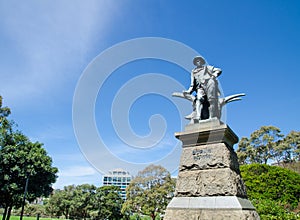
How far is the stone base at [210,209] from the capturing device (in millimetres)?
4086

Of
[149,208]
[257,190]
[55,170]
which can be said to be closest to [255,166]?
[257,190]

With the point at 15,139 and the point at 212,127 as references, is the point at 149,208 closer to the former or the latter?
the point at 15,139

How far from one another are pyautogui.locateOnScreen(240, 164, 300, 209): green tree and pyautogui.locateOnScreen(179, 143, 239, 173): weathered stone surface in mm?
19785

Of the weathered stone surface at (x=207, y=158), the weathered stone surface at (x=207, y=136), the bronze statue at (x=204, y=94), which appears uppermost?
the bronze statue at (x=204, y=94)

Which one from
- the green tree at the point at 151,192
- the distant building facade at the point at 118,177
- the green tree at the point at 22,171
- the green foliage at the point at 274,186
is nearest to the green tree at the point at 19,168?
the green tree at the point at 22,171

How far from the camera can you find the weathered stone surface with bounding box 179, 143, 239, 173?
4695 millimetres

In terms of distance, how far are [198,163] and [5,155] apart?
1874cm

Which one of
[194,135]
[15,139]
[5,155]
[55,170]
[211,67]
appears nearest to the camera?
[194,135]

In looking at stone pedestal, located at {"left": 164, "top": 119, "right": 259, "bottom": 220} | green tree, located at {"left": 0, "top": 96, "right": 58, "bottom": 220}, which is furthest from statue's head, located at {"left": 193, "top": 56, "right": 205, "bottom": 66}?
green tree, located at {"left": 0, "top": 96, "right": 58, "bottom": 220}

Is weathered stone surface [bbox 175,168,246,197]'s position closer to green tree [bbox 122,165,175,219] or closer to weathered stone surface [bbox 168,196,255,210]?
weathered stone surface [bbox 168,196,255,210]

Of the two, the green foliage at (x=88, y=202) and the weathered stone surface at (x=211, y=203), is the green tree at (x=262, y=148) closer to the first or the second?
the green foliage at (x=88, y=202)

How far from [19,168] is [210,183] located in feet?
62.3

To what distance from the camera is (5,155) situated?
18.8 metres

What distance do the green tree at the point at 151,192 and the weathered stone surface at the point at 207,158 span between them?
2117 cm
